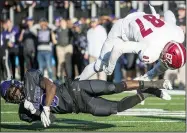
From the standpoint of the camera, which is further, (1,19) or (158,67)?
(1,19)

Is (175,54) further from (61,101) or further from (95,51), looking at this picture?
(95,51)

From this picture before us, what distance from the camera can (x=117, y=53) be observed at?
10.3m

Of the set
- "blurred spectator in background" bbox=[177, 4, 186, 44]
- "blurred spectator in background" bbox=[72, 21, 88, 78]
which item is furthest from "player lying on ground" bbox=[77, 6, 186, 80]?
"blurred spectator in background" bbox=[72, 21, 88, 78]

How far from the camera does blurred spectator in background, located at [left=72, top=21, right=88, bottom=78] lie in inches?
754

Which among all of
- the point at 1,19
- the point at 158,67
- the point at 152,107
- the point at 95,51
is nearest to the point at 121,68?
the point at 95,51

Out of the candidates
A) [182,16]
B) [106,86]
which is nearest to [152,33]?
[106,86]

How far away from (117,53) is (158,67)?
24.3 inches

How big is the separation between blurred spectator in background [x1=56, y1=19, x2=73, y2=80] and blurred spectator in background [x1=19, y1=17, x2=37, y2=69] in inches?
23.0

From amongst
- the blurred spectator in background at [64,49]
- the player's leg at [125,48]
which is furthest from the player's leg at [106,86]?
the blurred spectator in background at [64,49]

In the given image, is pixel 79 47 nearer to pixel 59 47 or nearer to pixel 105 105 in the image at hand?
pixel 59 47

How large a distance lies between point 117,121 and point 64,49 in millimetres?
8300

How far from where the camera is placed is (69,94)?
9.88 m

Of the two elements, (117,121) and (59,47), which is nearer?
(117,121)

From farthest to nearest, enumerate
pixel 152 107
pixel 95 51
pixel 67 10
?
pixel 67 10 → pixel 95 51 → pixel 152 107
